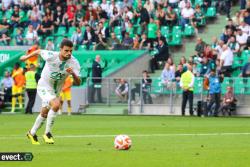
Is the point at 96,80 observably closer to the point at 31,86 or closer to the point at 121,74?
the point at 121,74

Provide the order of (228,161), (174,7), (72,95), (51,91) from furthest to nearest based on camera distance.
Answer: (174,7)
(72,95)
(51,91)
(228,161)

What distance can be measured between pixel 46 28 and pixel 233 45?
11316 mm

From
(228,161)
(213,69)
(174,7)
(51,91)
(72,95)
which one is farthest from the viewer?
(174,7)

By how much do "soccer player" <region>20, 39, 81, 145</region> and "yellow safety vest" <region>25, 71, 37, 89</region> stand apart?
59.6 ft

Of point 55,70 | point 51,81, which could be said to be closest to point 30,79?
point 51,81

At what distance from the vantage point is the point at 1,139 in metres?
19.7

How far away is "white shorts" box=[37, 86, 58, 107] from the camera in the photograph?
60.6 feet

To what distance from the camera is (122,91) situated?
3781 centimetres

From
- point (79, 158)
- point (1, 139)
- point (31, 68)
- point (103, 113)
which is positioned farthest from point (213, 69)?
point (79, 158)

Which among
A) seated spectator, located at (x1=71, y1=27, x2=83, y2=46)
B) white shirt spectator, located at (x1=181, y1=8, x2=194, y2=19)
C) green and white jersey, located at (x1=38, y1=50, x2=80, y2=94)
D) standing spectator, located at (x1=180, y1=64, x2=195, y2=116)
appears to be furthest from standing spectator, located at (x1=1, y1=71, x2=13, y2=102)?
green and white jersey, located at (x1=38, y1=50, x2=80, y2=94)

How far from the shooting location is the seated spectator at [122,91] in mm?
37750

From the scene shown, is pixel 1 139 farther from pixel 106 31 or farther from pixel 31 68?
pixel 106 31

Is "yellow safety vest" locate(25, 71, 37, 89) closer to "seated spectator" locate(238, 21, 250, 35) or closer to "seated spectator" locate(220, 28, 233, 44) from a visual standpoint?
"seated spectator" locate(220, 28, 233, 44)

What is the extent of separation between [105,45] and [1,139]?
21.9 metres
